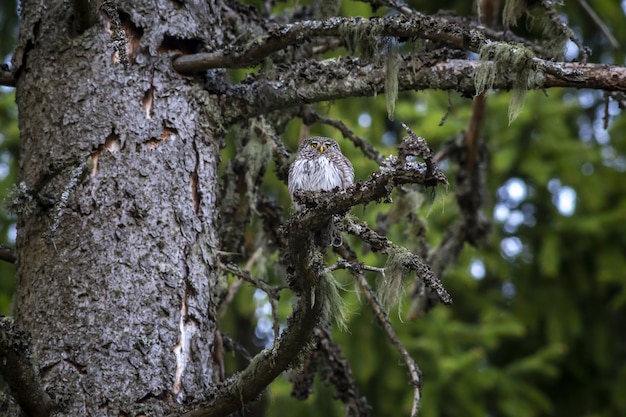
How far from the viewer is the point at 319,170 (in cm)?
451

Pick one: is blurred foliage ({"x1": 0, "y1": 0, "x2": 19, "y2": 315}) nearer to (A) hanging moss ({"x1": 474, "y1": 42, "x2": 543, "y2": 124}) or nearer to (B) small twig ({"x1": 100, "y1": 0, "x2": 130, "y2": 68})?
(B) small twig ({"x1": 100, "y1": 0, "x2": 130, "y2": 68})

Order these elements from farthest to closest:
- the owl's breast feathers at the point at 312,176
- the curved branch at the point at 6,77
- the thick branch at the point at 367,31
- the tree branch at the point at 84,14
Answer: the owl's breast feathers at the point at 312,176, the curved branch at the point at 6,77, the tree branch at the point at 84,14, the thick branch at the point at 367,31

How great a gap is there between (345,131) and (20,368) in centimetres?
207

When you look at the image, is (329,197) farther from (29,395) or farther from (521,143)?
(521,143)

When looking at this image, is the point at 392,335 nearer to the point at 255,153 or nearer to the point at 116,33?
the point at 255,153

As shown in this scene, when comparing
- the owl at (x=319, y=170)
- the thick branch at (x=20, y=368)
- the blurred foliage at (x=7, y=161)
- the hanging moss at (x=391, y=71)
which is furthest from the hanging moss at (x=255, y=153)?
the blurred foliage at (x=7, y=161)

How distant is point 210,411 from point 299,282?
1.99ft

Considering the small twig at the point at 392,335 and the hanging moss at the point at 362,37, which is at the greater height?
the hanging moss at the point at 362,37

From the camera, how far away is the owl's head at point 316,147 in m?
4.76

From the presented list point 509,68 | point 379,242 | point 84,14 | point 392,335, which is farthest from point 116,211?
point 509,68

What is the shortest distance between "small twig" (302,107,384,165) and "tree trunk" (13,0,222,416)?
0.73 meters

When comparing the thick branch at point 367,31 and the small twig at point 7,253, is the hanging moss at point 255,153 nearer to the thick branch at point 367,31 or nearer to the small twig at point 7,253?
the thick branch at point 367,31

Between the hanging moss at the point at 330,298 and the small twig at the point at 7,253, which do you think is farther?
the small twig at the point at 7,253

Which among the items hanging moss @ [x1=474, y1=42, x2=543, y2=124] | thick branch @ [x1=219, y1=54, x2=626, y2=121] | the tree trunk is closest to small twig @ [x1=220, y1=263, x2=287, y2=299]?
the tree trunk
